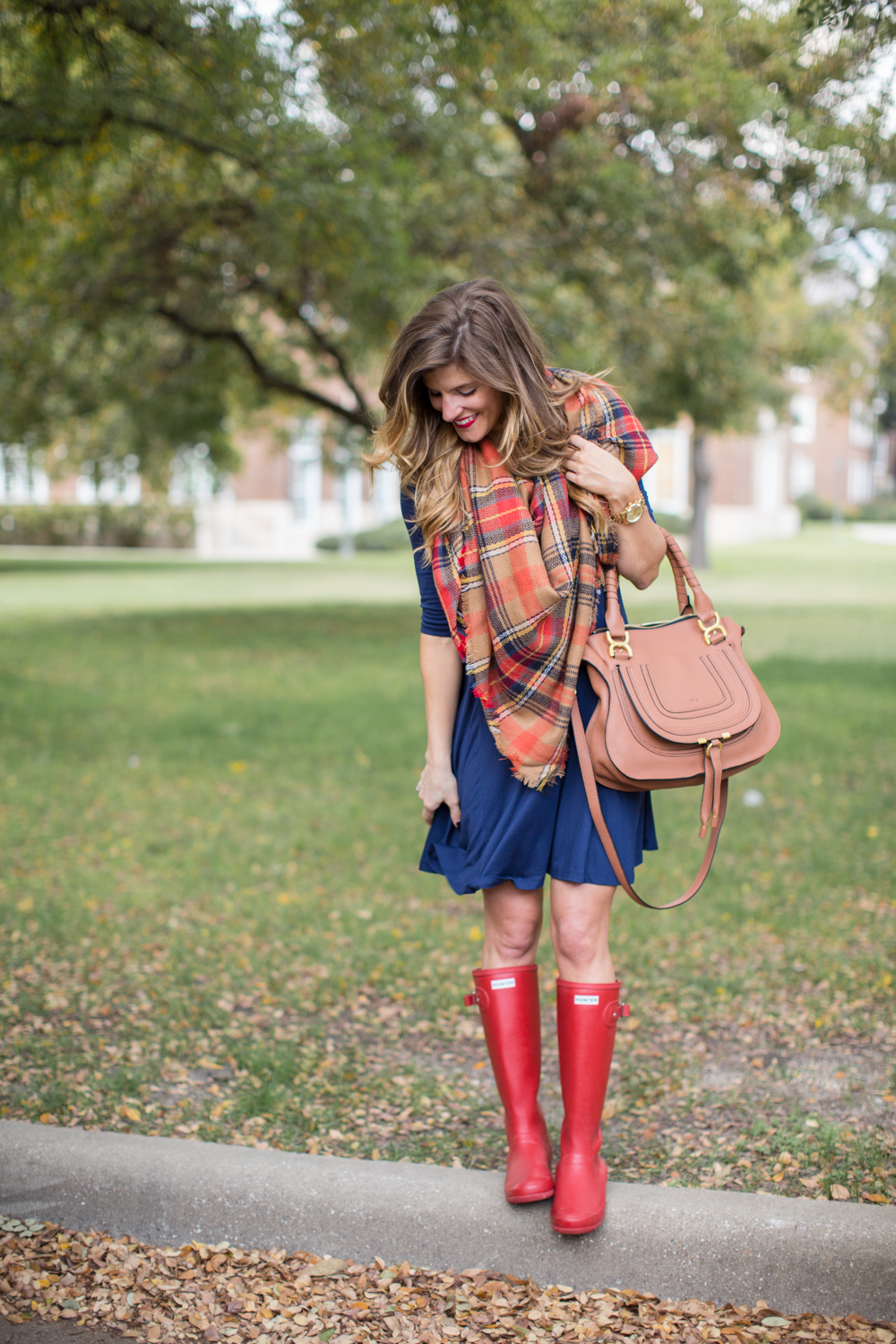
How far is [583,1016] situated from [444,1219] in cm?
51

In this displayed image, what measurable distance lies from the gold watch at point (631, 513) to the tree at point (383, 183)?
299 cm

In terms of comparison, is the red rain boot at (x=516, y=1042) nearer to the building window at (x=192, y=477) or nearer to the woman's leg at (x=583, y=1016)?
→ the woman's leg at (x=583, y=1016)

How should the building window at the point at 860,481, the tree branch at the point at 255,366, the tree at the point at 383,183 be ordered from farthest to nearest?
the building window at the point at 860,481 < the tree branch at the point at 255,366 < the tree at the point at 383,183

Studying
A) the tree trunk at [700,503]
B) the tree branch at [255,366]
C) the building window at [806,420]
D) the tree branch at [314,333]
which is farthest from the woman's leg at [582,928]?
the building window at [806,420]

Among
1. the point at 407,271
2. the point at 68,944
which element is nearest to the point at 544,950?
the point at 68,944

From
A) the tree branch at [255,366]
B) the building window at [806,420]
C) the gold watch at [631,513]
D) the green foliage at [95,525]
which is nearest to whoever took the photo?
the gold watch at [631,513]

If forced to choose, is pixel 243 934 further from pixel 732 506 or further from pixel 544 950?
pixel 732 506

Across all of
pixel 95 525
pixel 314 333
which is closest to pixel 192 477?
pixel 95 525

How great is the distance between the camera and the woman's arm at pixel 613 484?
2.24 meters

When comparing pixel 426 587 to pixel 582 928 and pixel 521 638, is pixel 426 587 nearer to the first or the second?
pixel 521 638

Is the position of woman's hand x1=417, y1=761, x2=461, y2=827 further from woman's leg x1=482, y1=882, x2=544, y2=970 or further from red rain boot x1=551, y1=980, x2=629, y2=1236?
red rain boot x1=551, y1=980, x2=629, y2=1236

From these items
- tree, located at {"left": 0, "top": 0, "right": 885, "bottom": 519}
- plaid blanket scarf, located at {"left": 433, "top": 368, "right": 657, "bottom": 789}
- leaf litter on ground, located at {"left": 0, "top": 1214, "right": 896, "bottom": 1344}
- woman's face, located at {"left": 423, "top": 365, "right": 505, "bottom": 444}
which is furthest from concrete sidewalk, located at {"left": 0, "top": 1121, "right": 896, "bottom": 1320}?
tree, located at {"left": 0, "top": 0, "right": 885, "bottom": 519}

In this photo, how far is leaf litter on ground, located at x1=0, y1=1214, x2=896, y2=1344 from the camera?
2.21m

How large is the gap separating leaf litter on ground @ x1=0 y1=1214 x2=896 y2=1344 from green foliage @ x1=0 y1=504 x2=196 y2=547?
1336 inches
